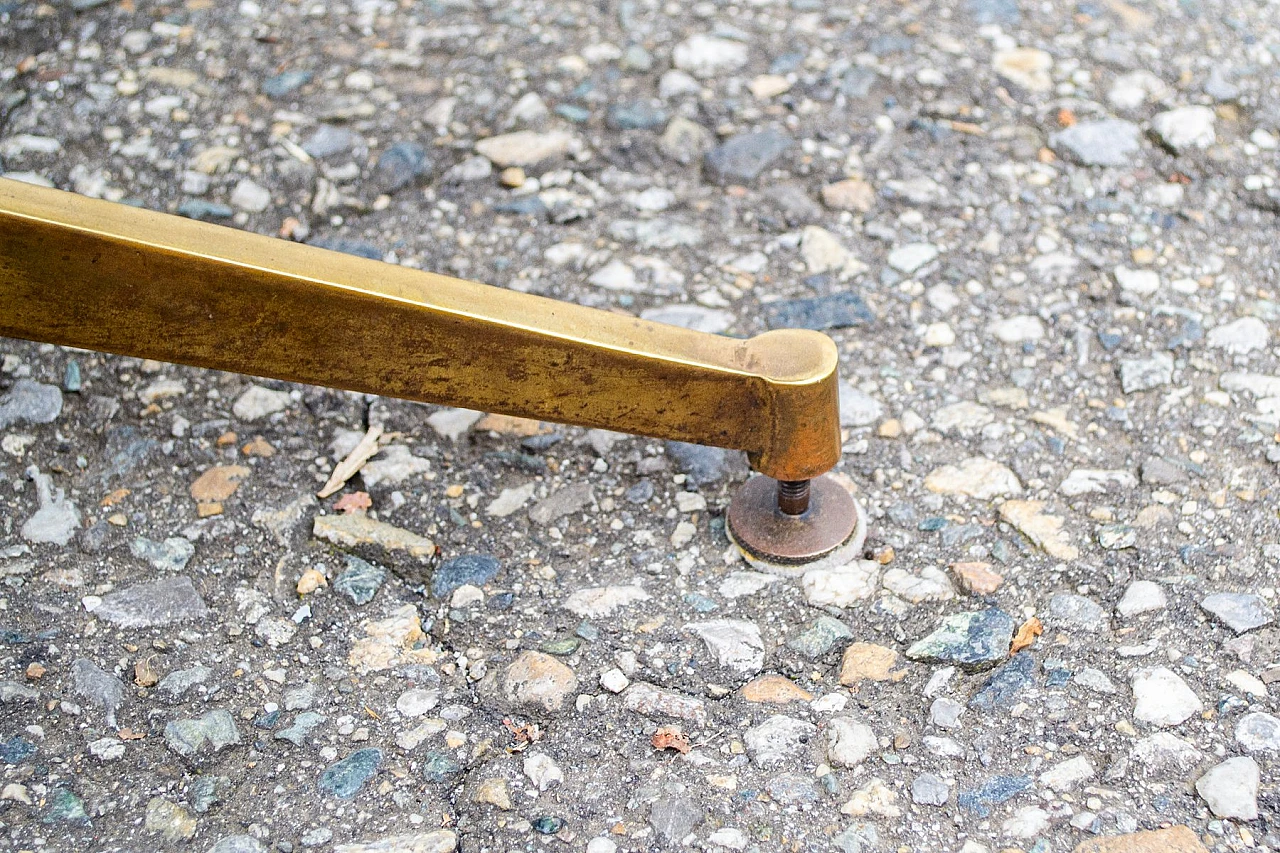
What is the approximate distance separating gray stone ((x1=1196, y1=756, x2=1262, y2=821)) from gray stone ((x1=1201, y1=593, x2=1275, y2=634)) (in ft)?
0.75

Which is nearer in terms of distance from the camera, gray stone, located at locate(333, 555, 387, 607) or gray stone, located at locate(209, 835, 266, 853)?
gray stone, located at locate(209, 835, 266, 853)

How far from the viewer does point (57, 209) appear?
1.21 meters

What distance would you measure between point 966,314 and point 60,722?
157 cm

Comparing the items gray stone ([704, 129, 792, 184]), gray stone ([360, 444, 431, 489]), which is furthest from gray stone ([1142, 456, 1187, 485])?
gray stone ([360, 444, 431, 489])

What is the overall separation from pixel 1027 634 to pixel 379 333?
3.03 ft

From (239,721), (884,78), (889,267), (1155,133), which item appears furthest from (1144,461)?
(239,721)

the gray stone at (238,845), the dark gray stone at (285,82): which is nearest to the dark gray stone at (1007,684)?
the gray stone at (238,845)

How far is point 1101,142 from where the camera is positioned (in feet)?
8.27

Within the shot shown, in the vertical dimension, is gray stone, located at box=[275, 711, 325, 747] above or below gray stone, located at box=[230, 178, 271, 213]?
Answer: below

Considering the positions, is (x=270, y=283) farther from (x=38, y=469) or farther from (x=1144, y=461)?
(x=1144, y=461)

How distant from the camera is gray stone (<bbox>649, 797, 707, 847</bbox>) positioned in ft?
4.53

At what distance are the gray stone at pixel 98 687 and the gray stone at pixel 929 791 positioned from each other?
0.97 m

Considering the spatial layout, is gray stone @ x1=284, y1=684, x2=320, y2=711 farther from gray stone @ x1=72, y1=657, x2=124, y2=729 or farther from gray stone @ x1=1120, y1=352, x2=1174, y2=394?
gray stone @ x1=1120, y1=352, x2=1174, y2=394

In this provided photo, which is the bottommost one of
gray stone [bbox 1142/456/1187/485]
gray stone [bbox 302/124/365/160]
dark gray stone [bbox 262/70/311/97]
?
gray stone [bbox 1142/456/1187/485]
